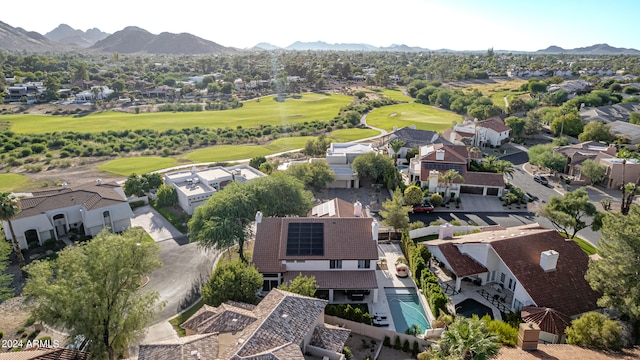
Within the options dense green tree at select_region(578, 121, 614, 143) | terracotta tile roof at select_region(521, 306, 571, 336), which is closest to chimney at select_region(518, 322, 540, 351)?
terracotta tile roof at select_region(521, 306, 571, 336)

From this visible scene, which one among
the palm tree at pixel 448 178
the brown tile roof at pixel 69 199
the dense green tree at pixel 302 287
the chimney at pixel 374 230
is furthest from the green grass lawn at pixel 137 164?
the dense green tree at pixel 302 287

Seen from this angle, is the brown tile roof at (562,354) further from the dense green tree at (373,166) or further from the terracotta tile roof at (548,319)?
the dense green tree at (373,166)

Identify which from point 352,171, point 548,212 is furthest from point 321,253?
point 352,171

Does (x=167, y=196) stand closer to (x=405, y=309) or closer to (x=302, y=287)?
(x=302, y=287)

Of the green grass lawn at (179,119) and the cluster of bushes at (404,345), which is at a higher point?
the green grass lawn at (179,119)

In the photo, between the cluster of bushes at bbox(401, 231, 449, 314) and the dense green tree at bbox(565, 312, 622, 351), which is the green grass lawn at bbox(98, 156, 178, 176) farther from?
the dense green tree at bbox(565, 312, 622, 351)
